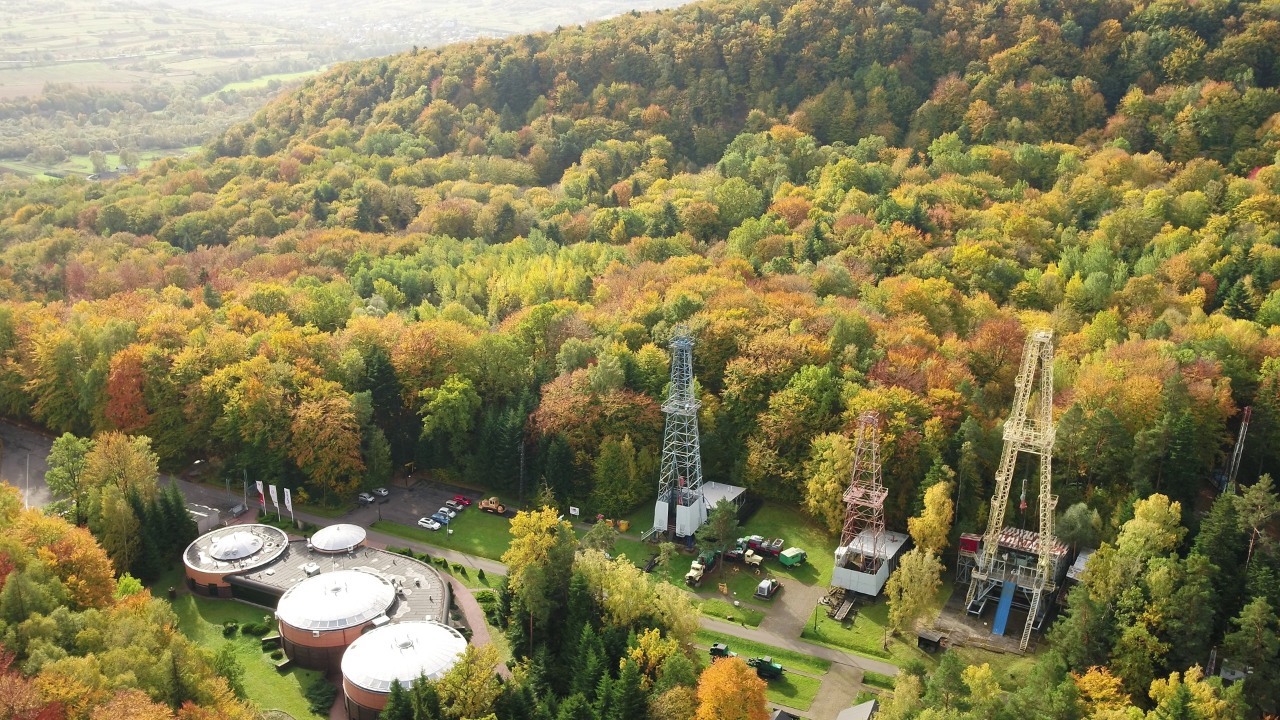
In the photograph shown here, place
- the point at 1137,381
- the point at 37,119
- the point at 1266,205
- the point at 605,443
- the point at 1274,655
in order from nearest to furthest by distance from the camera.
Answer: the point at 1274,655
the point at 1137,381
the point at 605,443
the point at 1266,205
the point at 37,119

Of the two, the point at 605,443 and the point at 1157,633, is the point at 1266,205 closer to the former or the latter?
the point at 1157,633

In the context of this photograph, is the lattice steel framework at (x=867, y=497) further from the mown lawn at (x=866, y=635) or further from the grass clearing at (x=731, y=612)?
the grass clearing at (x=731, y=612)

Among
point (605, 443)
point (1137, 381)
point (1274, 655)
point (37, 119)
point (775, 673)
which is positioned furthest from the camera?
point (37, 119)

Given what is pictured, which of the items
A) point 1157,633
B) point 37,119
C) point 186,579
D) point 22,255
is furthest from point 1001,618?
point 37,119

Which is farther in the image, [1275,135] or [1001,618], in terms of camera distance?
[1275,135]

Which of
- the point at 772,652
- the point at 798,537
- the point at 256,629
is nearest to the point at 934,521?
the point at 798,537

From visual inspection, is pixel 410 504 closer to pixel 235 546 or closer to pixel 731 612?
pixel 235 546
